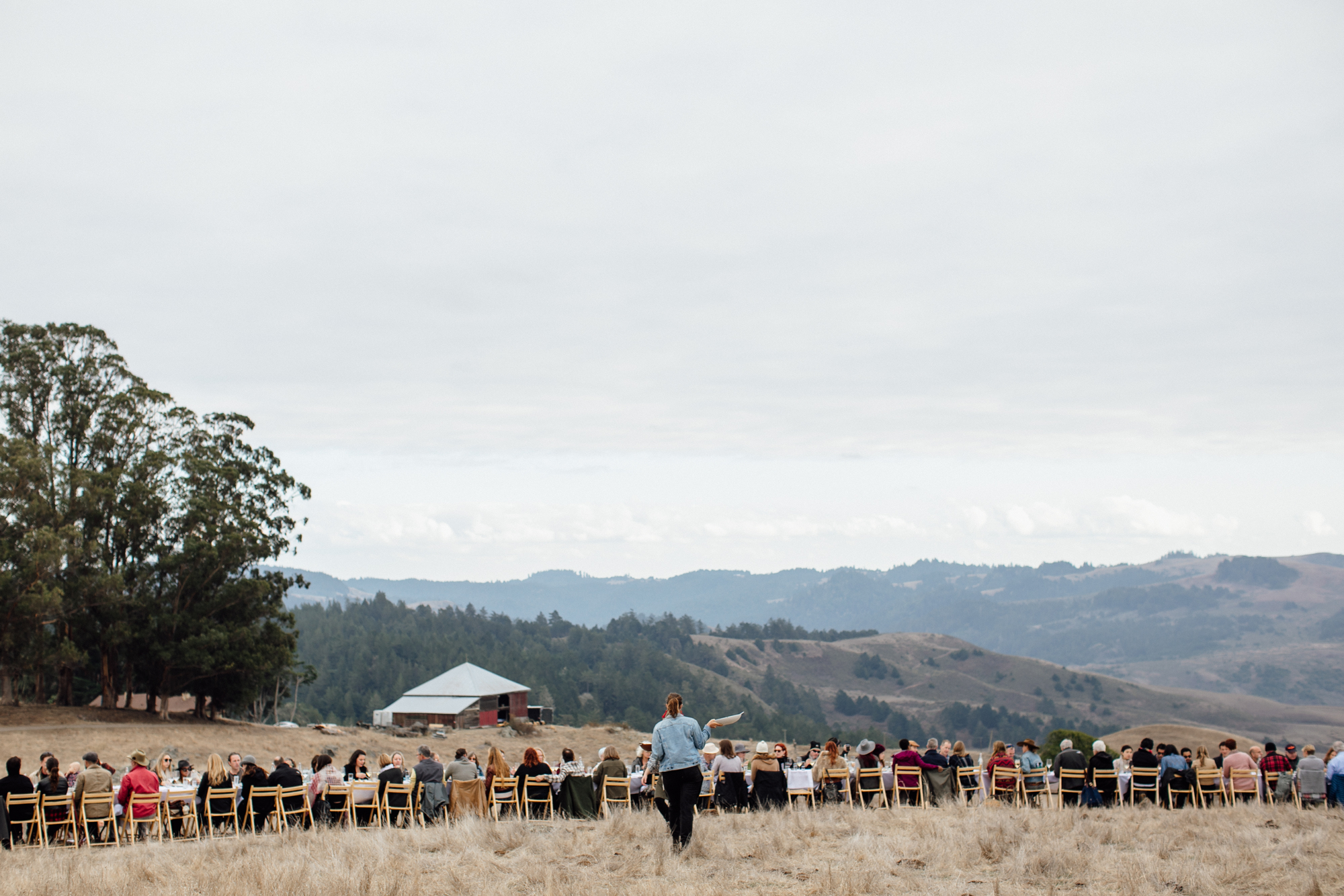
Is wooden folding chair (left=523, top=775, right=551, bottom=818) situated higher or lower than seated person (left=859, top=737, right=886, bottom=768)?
lower

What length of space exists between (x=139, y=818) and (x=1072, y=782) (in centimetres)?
1190

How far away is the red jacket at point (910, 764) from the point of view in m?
13.8

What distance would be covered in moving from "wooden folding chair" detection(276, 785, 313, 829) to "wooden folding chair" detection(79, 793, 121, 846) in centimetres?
179

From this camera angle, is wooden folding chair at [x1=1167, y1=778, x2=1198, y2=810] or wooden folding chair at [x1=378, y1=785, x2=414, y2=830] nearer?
wooden folding chair at [x1=378, y1=785, x2=414, y2=830]

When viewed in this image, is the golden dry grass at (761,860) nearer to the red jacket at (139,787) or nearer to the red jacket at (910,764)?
the red jacket at (139,787)

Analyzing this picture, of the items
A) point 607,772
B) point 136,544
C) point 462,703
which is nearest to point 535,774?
point 607,772

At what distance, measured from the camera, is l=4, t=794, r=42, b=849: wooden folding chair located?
11.4m

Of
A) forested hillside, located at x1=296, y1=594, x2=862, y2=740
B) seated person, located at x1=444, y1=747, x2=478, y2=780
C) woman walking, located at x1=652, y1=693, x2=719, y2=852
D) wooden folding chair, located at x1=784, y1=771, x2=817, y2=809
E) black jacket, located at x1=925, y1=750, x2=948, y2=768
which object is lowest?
forested hillside, located at x1=296, y1=594, x2=862, y2=740

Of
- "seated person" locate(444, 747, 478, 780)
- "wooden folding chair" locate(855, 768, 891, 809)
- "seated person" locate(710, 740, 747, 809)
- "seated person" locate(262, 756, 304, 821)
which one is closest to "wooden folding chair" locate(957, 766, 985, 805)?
"wooden folding chair" locate(855, 768, 891, 809)

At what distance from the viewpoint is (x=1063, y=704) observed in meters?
199

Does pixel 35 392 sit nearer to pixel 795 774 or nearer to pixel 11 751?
pixel 11 751

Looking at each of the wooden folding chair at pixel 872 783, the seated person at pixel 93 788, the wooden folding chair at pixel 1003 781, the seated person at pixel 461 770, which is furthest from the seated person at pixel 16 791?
the wooden folding chair at pixel 1003 781

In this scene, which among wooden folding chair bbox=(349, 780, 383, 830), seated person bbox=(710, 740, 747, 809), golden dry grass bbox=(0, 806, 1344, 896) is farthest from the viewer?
seated person bbox=(710, 740, 747, 809)

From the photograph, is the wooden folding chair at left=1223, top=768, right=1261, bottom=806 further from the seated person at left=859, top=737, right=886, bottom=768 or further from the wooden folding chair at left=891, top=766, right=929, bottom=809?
the seated person at left=859, top=737, right=886, bottom=768
